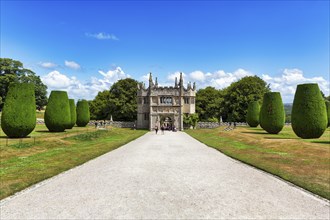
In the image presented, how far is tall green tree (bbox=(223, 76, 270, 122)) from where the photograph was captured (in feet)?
208

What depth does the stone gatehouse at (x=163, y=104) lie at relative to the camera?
57500mm

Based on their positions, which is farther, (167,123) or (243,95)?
(167,123)

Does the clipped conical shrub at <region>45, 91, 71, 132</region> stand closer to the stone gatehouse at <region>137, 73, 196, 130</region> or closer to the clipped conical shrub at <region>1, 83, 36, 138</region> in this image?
the clipped conical shrub at <region>1, 83, 36, 138</region>

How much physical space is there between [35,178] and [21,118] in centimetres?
1776

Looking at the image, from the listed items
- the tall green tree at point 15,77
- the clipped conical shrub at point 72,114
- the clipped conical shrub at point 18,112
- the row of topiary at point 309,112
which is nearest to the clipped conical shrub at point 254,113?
the row of topiary at point 309,112

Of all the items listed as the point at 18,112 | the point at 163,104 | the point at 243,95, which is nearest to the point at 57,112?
the point at 18,112

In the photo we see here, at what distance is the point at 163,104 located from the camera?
58281 millimetres

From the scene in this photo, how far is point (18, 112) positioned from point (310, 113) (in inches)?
1156

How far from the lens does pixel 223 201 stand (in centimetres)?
800

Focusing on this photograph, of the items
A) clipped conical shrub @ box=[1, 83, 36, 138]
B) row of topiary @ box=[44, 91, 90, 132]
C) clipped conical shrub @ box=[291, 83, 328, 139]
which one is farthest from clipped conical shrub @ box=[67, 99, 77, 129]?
clipped conical shrub @ box=[291, 83, 328, 139]

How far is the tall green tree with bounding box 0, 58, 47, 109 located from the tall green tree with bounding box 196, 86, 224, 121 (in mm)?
43865

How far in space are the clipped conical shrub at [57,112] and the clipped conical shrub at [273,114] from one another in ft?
90.0

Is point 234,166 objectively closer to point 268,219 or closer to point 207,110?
point 268,219

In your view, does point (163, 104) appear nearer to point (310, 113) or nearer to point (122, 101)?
point (122, 101)
